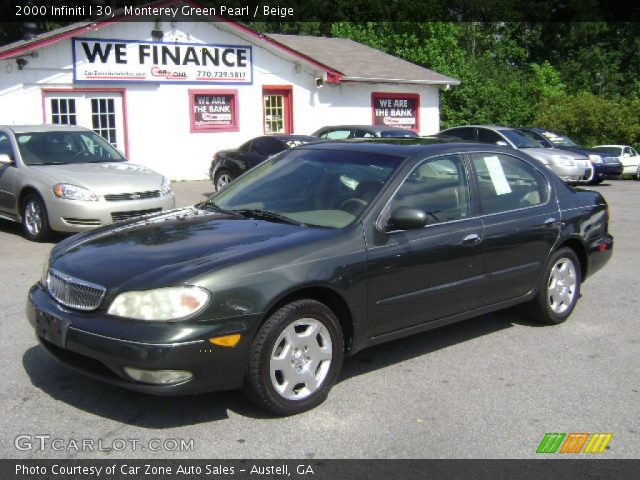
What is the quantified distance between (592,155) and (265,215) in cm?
1703

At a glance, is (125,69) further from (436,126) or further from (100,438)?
(100,438)

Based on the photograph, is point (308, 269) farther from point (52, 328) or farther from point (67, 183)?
point (67, 183)

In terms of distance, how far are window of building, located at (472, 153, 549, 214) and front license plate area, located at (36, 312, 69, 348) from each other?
306 centimetres

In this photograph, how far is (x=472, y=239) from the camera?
17.8ft

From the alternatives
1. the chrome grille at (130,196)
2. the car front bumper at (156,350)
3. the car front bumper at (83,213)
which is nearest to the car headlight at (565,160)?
the chrome grille at (130,196)

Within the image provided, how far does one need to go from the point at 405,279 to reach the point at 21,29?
39434mm

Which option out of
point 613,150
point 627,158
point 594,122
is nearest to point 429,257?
point 627,158

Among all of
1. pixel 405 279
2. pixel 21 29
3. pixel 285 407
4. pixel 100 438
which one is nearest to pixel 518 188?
pixel 405 279

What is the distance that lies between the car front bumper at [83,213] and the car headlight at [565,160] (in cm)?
1145

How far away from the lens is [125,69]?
18406 mm

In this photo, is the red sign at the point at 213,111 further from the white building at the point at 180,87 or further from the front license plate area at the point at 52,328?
the front license plate area at the point at 52,328

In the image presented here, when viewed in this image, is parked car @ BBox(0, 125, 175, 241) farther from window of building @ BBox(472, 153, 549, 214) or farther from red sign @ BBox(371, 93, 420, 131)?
red sign @ BBox(371, 93, 420, 131)

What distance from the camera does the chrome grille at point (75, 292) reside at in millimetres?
4176

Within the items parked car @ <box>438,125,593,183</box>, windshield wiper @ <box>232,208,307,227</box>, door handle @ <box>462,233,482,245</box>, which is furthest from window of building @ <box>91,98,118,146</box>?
door handle @ <box>462,233,482,245</box>
